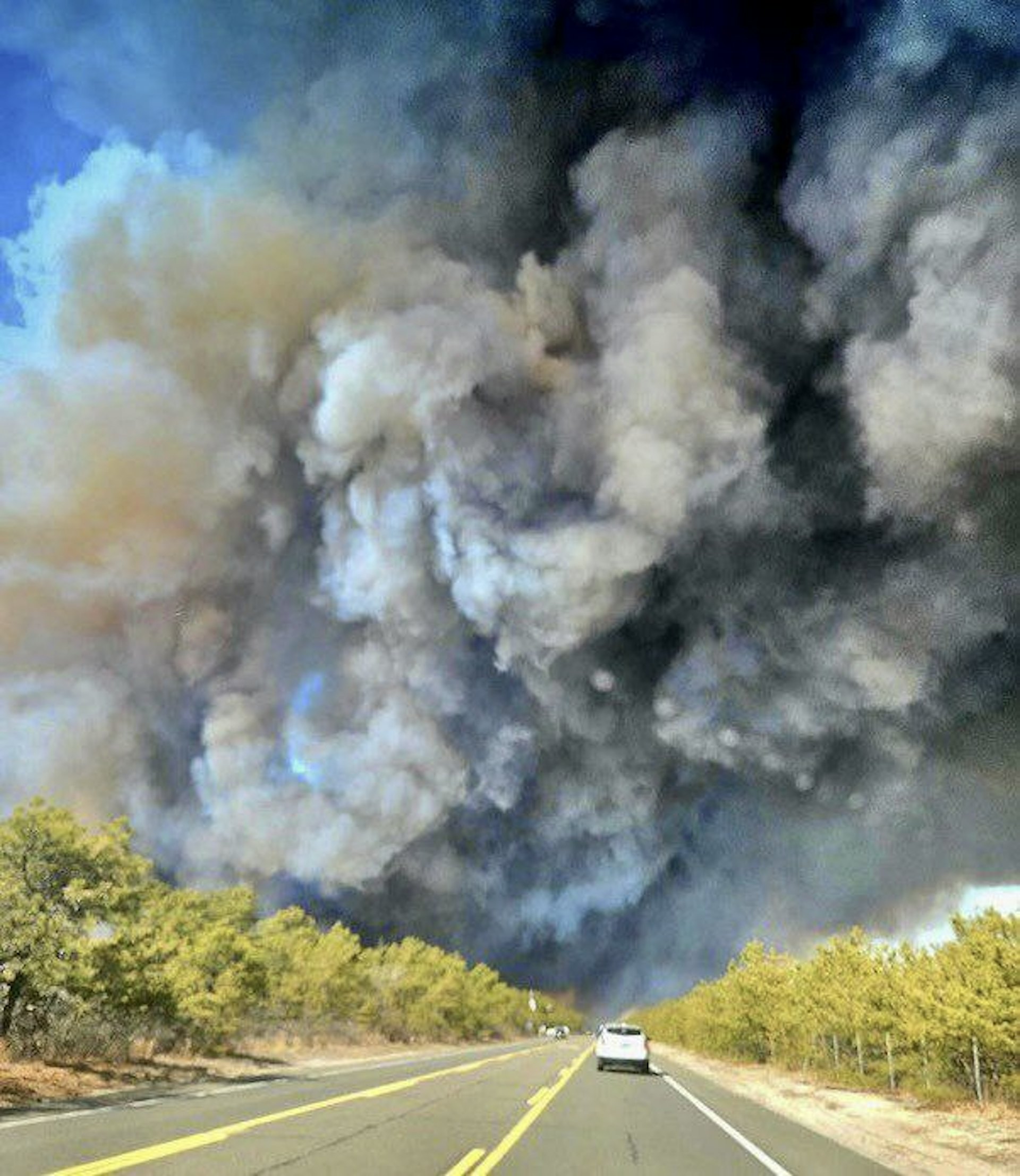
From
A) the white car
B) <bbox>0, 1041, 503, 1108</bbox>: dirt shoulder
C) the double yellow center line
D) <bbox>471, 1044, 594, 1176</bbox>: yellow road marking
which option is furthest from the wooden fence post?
<bbox>0, 1041, 503, 1108</bbox>: dirt shoulder

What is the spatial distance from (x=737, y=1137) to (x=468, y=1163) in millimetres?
6532

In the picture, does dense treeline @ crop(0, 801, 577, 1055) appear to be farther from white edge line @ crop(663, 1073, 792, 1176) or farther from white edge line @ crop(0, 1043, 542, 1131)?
white edge line @ crop(663, 1073, 792, 1176)

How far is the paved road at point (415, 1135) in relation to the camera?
11195mm

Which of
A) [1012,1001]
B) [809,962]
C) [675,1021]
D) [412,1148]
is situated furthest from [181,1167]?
[675,1021]

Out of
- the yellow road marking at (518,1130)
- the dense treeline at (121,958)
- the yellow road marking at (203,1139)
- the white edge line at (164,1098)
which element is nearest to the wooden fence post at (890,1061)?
the yellow road marking at (518,1130)

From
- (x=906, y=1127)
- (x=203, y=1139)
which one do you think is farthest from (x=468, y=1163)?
(x=906, y=1127)

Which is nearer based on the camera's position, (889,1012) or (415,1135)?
(415,1135)

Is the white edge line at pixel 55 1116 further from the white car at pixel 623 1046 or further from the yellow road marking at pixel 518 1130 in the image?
the white car at pixel 623 1046

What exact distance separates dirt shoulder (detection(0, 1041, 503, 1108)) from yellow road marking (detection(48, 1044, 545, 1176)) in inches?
232

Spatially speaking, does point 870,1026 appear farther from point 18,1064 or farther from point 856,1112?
point 18,1064

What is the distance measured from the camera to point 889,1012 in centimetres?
3194

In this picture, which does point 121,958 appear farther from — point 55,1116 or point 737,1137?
point 737,1137

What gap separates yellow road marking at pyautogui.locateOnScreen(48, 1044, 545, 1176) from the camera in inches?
402

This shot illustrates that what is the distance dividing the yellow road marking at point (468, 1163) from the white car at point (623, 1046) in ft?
80.5
